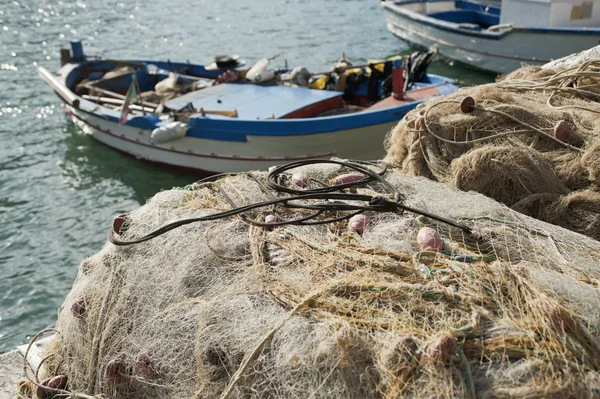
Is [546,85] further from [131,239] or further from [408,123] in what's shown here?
[131,239]

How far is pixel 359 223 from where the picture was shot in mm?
3318

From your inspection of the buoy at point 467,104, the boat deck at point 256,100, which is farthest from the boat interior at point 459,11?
the buoy at point 467,104

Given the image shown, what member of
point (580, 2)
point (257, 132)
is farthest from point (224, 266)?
point (580, 2)

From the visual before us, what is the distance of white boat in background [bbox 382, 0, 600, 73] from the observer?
13961 mm

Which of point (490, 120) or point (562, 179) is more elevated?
point (490, 120)

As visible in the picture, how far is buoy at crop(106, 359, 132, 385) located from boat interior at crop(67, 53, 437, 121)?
6873 millimetres

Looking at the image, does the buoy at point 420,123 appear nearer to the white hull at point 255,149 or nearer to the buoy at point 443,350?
the buoy at point 443,350

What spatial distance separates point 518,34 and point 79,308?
13697mm

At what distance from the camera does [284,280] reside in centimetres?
298

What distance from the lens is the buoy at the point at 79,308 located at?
3.51 m

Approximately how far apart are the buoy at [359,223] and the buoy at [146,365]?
4.15 feet

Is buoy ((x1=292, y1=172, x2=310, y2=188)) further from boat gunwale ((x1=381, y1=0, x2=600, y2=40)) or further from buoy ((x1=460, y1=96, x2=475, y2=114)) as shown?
boat gunwale ((x1=381, y1=0, x2=600, y2=40))

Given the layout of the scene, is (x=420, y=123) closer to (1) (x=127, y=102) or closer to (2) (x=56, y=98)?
(1) (x=127, y=102)

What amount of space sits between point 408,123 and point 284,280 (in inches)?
Answer: 78.7
